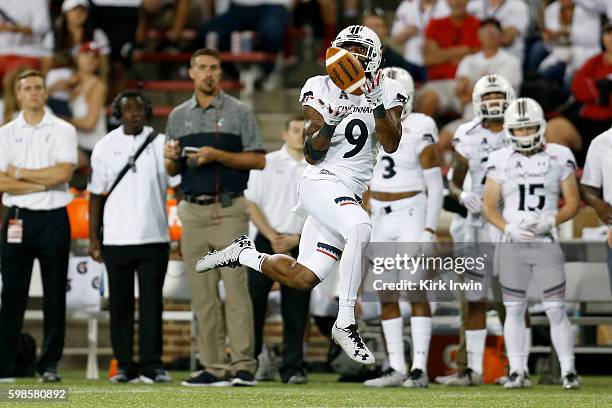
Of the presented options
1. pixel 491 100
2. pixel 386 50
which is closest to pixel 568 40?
pixel 386 50

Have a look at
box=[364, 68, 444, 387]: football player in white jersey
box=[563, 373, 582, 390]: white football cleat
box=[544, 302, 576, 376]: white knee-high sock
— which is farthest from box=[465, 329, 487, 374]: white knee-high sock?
box=[563, 373, 582, 390]: white football cleat

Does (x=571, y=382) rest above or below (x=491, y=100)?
below

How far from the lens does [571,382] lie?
34.6ft

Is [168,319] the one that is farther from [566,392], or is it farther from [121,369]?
[566,392]

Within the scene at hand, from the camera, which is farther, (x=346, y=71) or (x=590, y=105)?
(x=590, y=105)

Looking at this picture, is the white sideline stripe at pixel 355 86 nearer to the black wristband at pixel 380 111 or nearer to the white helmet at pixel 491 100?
the black wristband at pixel 380 111

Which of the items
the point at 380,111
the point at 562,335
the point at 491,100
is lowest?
the point at 562,335

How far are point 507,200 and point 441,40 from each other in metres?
4.93

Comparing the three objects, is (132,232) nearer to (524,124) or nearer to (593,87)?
(524,124)

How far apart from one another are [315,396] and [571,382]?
77.7 inches

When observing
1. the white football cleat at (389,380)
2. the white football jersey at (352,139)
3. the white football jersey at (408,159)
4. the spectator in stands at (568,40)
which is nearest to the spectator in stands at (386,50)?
the spectator in stands at (568,40)

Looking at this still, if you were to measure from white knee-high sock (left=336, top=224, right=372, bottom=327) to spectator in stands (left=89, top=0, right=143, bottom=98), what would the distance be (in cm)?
758

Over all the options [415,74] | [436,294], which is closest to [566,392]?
[436,294]

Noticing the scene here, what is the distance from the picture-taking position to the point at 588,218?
12.9 m
